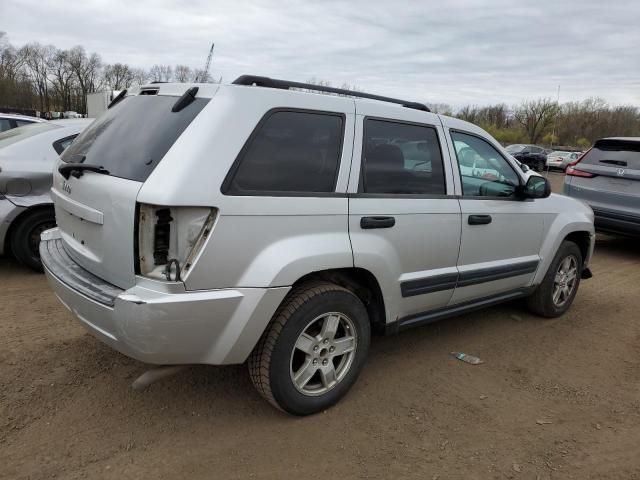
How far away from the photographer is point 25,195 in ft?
16.4

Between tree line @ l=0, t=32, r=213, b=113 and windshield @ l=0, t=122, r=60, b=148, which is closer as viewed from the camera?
windshield @ l=0, t=122, r=60, b=148


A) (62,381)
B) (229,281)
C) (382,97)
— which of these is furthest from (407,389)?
(62,381)

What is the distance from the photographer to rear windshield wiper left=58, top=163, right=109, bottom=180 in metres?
2.66

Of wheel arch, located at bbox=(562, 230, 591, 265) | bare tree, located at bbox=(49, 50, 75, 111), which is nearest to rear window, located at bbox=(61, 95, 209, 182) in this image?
wheel arch, located at bbox=(562, 230, 591, 265)

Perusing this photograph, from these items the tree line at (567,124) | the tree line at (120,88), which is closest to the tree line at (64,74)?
the tree line at (120,88)

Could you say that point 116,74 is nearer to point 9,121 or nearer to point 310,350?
point 9,121

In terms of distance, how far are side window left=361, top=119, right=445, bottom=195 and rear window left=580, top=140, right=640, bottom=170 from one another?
5.13m

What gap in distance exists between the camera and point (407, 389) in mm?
3344

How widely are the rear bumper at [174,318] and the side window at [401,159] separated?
99 cm

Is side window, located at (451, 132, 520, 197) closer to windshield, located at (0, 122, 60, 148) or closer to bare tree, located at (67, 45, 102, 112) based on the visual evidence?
windshield, located at (0, 122, 60, 148)

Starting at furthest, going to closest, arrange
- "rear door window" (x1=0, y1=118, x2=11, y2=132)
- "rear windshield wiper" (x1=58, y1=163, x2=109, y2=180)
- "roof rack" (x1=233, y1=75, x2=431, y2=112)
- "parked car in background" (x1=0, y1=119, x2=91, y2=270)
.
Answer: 1. "rear door window" (x1=0, y1=118, x2=11, y2=132)
2. "parked car in background" (x1=0, y1=119, x2=91, y2=270)
3. "roof rack" (x1=233, y1=75, x2=431, y2=112)
4. "rear windshield wiper" (x1=58, y1=163, x2=109, y2=180)

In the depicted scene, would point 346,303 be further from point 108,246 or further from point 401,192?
point 108,246

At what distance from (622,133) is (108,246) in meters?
69.3

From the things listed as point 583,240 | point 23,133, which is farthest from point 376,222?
point 23,133
